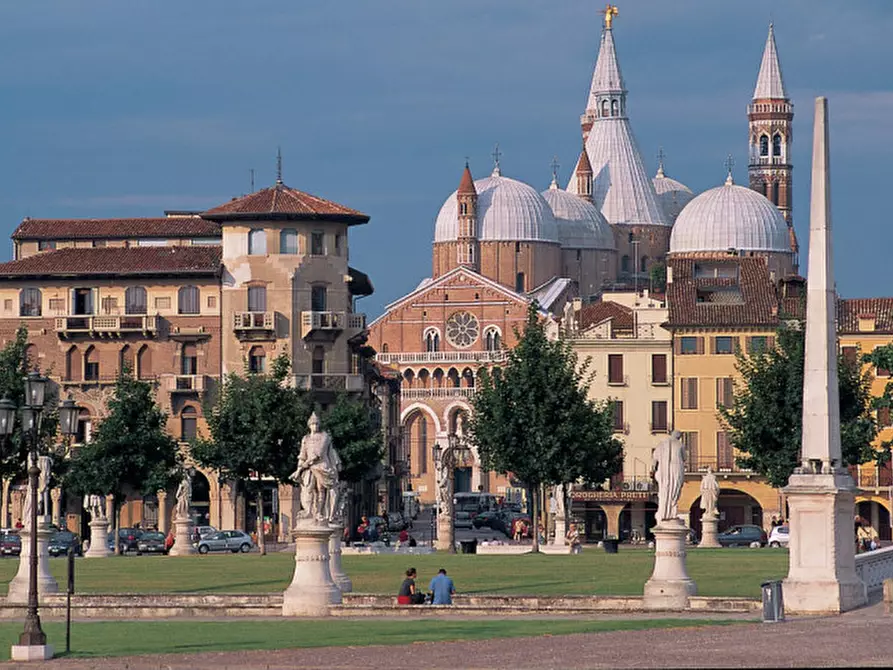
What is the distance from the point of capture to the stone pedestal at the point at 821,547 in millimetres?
36031

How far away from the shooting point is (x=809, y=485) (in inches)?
1432

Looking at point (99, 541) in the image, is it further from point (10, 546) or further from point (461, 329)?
point (461, 329)

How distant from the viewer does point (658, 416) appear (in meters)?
98.5

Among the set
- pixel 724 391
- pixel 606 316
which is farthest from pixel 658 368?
pixel 606 316

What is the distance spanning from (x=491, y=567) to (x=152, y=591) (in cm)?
913

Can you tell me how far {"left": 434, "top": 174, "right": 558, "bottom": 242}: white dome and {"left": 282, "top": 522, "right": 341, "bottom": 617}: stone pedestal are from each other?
143m

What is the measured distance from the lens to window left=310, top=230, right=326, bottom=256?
319ft

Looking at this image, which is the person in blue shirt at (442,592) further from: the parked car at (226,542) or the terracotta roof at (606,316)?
the terracotta roof at (606,316)

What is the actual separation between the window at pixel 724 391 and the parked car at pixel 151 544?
2771 centimetres

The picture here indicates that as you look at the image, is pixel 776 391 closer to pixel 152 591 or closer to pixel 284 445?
pixel 284 445

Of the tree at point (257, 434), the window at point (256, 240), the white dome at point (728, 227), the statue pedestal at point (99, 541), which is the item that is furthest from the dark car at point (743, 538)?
the white dome at point (728, 227)

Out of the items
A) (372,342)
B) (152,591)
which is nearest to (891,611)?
(152,591)

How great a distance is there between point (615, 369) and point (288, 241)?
48.0 ft

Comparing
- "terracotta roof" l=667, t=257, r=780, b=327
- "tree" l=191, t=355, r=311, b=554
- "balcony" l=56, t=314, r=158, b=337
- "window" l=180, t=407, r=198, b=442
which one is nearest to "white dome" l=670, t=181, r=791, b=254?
"terracotta roof" l=667, t=257, r=780, b=327
